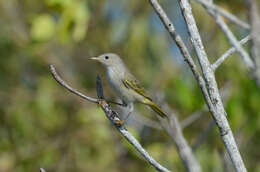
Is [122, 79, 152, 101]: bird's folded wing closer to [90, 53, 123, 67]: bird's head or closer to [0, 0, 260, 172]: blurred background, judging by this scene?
[90, 53, 123, 67]: bird's head

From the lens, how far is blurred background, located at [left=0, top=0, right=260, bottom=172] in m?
5.96

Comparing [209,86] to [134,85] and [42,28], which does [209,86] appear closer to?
[134,85]

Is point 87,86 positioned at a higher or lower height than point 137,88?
higher

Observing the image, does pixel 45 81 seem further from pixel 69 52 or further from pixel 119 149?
pixel 119 149

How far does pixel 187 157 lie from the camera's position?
10.5 ft

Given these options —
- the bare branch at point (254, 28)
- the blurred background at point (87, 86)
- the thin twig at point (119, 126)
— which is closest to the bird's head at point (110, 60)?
the blurred background at point (87, 86)

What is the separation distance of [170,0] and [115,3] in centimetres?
76

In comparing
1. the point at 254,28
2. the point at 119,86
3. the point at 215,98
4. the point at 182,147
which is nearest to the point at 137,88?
the point at 119,86

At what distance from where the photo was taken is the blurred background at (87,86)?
5965 mm

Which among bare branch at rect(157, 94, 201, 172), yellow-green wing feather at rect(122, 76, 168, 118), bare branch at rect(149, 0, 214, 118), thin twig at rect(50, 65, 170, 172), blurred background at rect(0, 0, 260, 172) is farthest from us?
blurred background at rect(0, 0, 260, 172)

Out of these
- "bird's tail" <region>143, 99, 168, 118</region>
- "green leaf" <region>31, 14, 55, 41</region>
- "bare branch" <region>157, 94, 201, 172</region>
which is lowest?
"bare branch" <region>157, 94, 201, 172</region>

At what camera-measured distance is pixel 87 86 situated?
686 cm

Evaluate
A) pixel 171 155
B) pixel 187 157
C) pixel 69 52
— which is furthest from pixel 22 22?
pixel 187 157

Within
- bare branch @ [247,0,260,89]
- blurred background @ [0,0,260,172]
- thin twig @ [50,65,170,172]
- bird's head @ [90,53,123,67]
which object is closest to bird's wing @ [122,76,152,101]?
bird's head @ [90,53,123,67]
